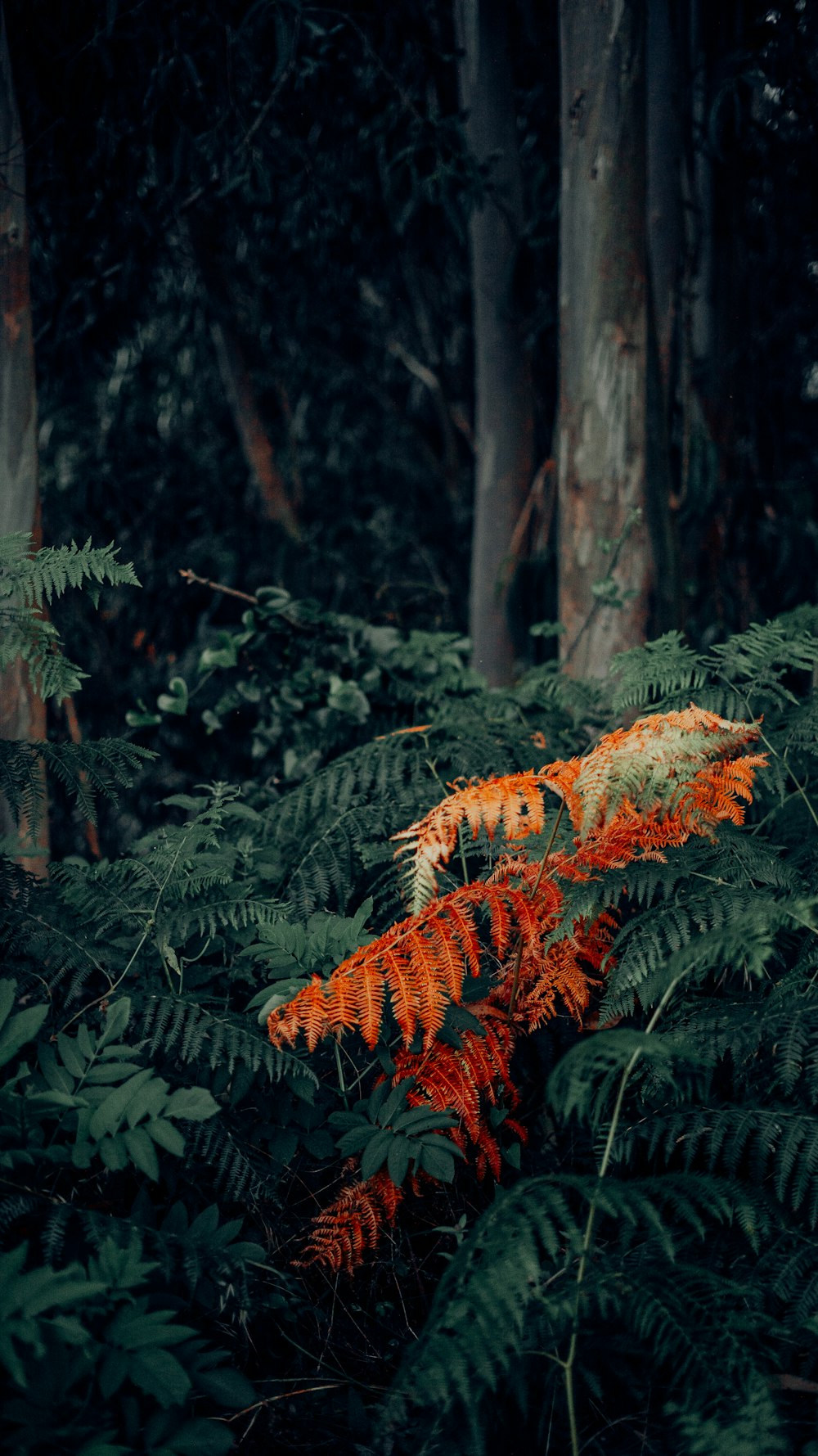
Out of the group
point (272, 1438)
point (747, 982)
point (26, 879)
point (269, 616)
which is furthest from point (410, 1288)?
point (269, 616)

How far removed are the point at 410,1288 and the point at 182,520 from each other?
5.38m

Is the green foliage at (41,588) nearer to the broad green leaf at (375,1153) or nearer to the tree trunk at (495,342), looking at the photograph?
the broad green leaf at (375,1153)

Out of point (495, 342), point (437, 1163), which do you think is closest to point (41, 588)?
point (437, 1163)

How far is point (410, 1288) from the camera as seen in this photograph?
1.78 meters

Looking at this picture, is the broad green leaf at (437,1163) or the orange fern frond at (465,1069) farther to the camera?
the orange fern frond at (465,1069)

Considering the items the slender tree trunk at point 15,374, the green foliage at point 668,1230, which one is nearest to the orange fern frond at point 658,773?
the green foliage at point 668,1230

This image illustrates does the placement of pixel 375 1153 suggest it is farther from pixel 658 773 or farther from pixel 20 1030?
pixel 658 773

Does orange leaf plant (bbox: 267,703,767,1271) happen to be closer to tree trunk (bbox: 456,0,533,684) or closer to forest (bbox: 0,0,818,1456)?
forest (bbox: 0,0,818,1456)

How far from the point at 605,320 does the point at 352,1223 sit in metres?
2.82

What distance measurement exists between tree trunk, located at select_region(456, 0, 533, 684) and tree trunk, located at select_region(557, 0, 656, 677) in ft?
2.86

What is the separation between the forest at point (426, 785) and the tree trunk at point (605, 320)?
2cm

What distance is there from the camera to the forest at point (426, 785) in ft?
4.72

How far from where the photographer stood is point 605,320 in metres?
3.20

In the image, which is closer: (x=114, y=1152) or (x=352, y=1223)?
A: (x=114, y=1152)
